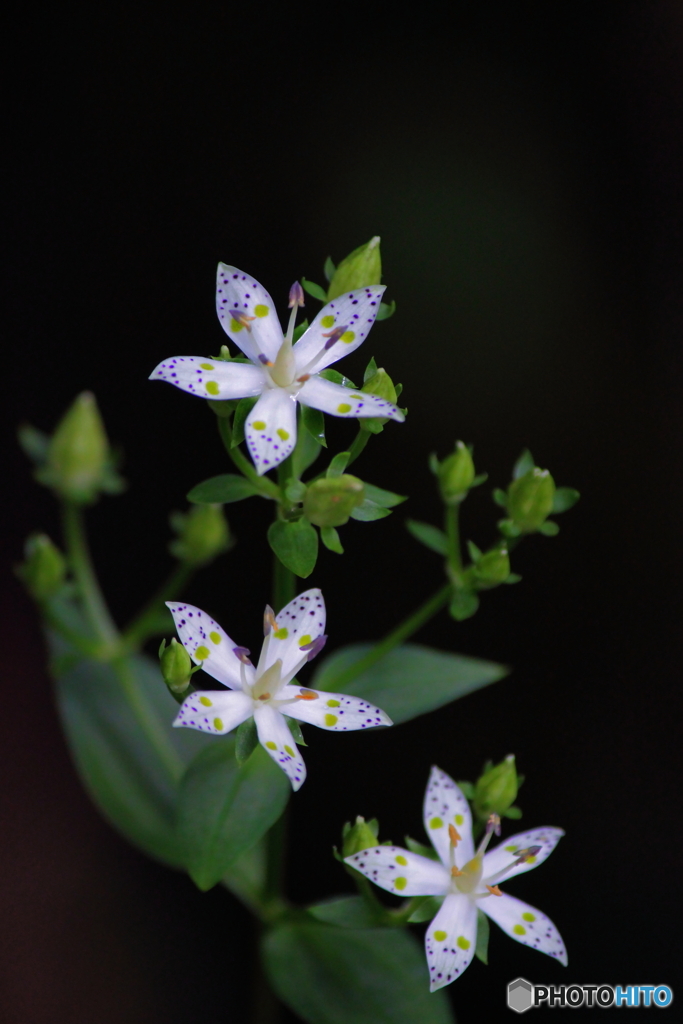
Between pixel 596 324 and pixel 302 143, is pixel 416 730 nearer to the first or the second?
pixel 596 324

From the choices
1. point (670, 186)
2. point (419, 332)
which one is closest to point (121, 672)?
point (419, 332)

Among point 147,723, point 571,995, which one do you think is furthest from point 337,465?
point 571,995

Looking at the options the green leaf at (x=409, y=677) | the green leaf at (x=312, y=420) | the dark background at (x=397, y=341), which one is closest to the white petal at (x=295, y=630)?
the green leaf at (x=312, y=420)

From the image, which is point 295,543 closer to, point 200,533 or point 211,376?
point 211,376

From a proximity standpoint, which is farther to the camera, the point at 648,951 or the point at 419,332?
the point at 419,332

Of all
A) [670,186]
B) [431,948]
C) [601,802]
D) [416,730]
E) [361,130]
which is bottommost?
[601,802]

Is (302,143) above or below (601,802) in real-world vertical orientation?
above
